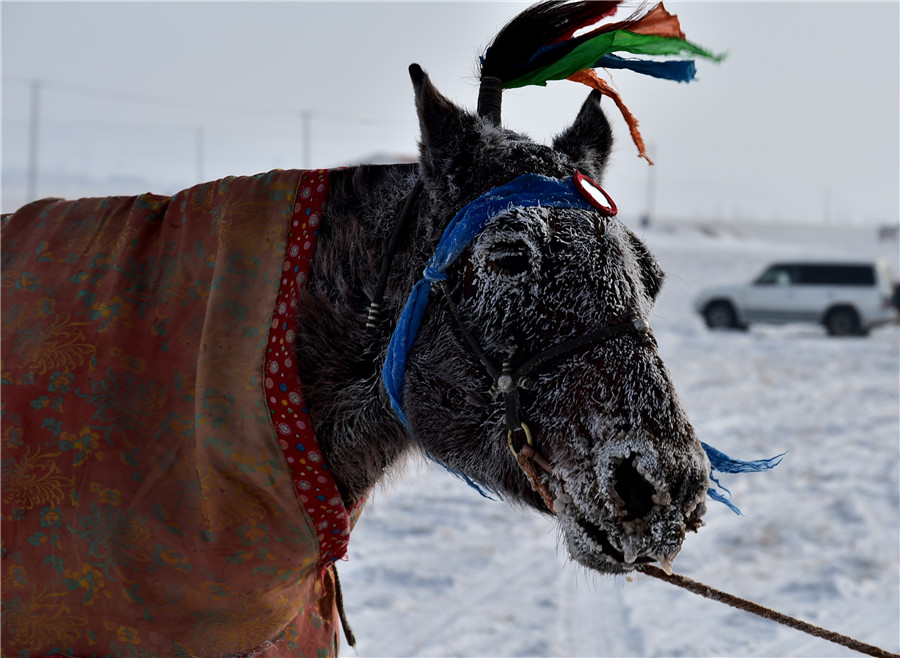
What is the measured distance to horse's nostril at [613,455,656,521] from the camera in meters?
1.68

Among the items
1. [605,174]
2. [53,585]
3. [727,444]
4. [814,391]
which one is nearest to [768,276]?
Answer: [814,391]

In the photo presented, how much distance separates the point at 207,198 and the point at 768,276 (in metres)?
18.7

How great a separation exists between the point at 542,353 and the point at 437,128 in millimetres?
736

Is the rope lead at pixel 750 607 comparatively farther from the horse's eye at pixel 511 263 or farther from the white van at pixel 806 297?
the white van at pixel 806 297

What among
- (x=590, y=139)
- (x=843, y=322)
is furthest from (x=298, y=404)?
(x=843, y=322)

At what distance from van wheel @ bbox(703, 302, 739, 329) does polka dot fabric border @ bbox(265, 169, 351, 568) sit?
17439 mm

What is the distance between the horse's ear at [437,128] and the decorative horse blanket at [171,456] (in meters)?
0.39

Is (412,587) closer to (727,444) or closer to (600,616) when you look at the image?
(600,616)

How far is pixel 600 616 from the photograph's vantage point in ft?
13.3

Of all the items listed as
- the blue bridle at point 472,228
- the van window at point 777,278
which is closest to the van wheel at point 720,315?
the van window at point 777,278

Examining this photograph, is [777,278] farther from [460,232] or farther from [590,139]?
[460,232]

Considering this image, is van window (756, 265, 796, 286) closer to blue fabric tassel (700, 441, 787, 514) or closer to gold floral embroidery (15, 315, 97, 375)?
blue fabric tassel (700, 441, 787, 514)

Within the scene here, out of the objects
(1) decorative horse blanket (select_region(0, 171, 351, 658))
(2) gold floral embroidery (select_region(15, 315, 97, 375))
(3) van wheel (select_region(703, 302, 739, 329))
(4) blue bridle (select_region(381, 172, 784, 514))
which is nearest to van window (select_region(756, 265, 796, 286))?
(3) van wheel (select_region(703, 302, 739, 329))

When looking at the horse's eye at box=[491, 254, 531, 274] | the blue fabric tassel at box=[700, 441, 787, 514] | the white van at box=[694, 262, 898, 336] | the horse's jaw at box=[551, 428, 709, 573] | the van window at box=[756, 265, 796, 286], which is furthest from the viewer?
the van window at box=[756, 265, 796, 286]
